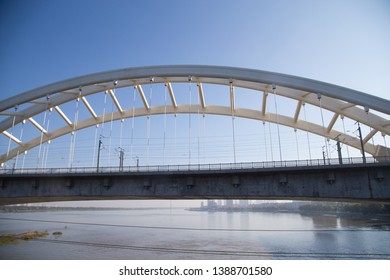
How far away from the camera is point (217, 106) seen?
29797 mm

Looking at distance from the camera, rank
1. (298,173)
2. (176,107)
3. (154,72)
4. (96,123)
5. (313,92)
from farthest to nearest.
→ 1. (96,123)
2. (176,107)
3. (154,72)
4. (313,92)
5. (298,173)

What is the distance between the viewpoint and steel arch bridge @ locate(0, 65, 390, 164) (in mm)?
21891

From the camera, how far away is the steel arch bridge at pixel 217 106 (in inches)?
862

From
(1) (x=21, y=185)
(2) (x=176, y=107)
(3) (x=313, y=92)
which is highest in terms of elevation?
(2) (x=176, y=107)
